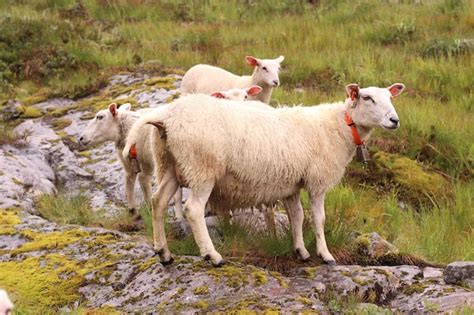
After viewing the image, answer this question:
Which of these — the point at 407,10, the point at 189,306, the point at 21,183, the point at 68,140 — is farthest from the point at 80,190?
the point at 407,10

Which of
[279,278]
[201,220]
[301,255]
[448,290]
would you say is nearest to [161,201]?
[201,220]

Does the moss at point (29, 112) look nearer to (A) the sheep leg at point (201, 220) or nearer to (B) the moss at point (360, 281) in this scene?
(A) the sheep leg at point (201, 220)

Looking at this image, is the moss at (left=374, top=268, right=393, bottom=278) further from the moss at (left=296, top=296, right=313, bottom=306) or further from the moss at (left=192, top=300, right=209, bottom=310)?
the moss at (left=192, top=300, right=209, bottom=310)

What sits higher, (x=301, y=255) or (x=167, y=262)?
(x=167, y=262)

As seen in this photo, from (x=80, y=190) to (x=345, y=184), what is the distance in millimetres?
3064

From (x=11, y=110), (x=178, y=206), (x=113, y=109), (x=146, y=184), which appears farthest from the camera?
(x=11, y=110)

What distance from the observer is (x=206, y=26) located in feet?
52.0

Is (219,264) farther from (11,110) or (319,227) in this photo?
(11,110)

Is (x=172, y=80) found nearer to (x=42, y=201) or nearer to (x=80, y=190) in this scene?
(x=80, y=190)

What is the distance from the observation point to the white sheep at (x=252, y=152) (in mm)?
4766

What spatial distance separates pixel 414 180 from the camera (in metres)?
8.28

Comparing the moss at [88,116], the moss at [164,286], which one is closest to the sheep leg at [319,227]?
the moss at [164,286]

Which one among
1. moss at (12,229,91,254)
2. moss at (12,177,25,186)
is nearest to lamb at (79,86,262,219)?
moss at (12,177,25,186)

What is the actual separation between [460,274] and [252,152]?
5.57ft
